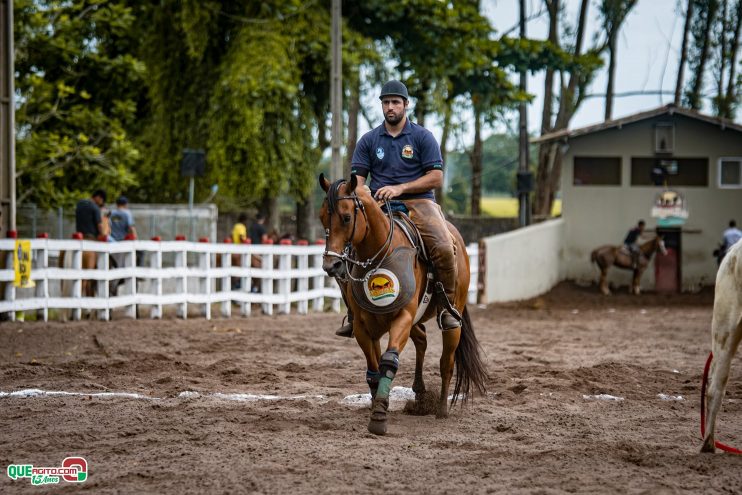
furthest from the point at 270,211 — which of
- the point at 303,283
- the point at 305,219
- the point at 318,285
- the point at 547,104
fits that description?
the point at 547,104

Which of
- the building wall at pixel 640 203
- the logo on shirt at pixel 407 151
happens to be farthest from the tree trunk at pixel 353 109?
the logo on shirt at pixel 407 151

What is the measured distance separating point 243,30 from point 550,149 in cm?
1701

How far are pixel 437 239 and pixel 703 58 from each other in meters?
40.4

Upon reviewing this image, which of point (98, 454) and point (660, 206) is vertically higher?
point (660, 206)

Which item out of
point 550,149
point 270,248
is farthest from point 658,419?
point 550,149

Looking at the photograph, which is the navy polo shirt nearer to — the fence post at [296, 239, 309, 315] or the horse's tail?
the horse's tail

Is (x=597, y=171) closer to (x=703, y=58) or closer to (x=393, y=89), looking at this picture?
(x=703, y=58)

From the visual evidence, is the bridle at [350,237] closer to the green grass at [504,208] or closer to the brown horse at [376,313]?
the brown horse at [376,313]

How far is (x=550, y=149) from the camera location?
3828 cm

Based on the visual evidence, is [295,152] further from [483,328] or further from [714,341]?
[714,341]

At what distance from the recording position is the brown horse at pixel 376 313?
7023 millimetres

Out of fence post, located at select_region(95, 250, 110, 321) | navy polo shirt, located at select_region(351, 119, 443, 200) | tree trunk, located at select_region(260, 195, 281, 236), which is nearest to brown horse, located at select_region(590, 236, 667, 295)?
tree trunk, located at select_region(260, 195, 281, 236)

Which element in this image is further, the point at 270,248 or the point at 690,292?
the point at 690,292

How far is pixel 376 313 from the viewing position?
24.4ft
